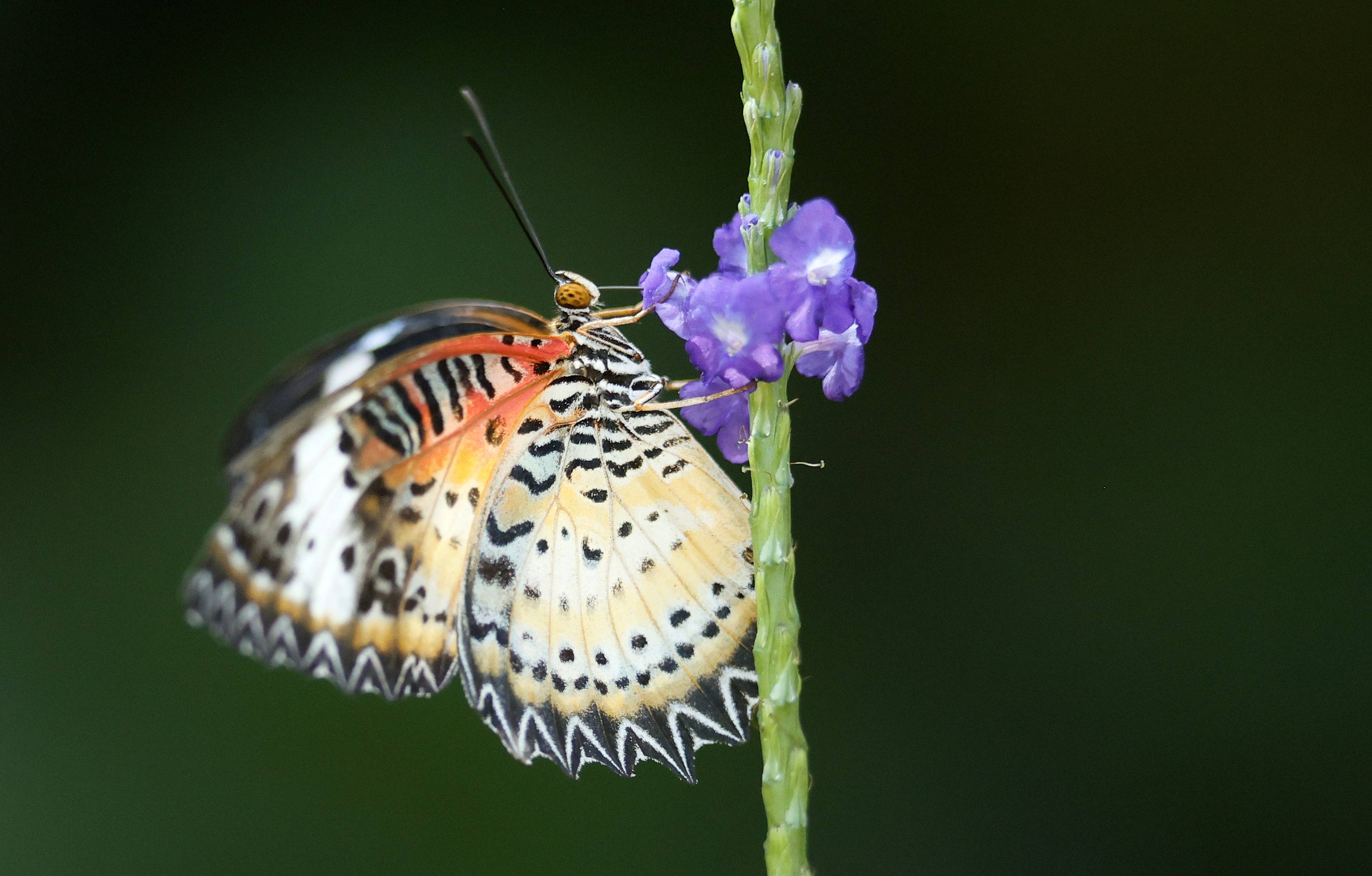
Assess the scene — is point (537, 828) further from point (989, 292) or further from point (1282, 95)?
point (1282, 95)

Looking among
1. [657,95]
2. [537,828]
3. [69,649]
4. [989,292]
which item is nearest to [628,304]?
[657,95]

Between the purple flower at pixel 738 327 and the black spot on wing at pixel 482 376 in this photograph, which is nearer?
the purple flower at pixel 738 327

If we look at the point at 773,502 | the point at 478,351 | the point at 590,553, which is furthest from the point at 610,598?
the point at 773,502

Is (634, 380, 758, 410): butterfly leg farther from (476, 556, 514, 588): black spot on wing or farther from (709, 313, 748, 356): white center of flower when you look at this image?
(476, 556, 514, 588): black spot on wing

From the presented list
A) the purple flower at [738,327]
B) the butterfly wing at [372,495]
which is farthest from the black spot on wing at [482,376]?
the purple flower at [738,327]

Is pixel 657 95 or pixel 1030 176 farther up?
pixel 657 95

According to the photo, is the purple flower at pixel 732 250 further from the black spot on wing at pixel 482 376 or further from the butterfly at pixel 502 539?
the black spot on wing at pixel 482 376

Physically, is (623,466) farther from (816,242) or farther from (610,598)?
(816,242)
